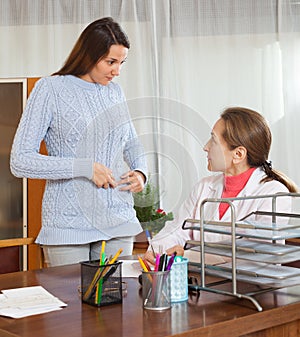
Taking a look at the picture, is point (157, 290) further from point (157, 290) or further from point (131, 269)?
point (131, 269)

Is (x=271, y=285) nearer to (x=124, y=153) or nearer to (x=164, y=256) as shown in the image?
(x=164, y=256)

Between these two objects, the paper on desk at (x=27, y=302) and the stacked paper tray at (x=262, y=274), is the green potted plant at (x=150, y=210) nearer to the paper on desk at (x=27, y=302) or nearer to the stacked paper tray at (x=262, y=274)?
the stacked paper tray at (x=262, y=274)

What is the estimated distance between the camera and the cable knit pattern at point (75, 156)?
7.54 feet

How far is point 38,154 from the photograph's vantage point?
7.58 feet

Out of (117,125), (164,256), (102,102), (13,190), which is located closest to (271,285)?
(164,256)

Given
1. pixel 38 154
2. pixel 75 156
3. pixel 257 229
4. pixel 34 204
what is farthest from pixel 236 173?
pixel 34 204

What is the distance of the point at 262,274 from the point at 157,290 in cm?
26

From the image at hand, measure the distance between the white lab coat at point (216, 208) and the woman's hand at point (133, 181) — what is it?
18 centimetres

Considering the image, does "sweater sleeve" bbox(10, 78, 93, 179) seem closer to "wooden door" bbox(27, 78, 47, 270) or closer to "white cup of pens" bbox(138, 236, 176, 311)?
"white cup of pens" bbox(138, 236, 176, 311)

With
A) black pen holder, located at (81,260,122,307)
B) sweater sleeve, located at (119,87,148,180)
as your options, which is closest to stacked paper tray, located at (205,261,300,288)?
black pen holder, located at (81,260,122,307)

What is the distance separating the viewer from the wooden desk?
139cm

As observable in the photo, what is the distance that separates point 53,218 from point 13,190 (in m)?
1.16

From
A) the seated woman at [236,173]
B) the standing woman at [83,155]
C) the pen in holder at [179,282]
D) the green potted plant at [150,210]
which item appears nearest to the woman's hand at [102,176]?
the standing woman at [83,155]

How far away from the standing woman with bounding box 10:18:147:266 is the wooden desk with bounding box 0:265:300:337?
1.97ft
